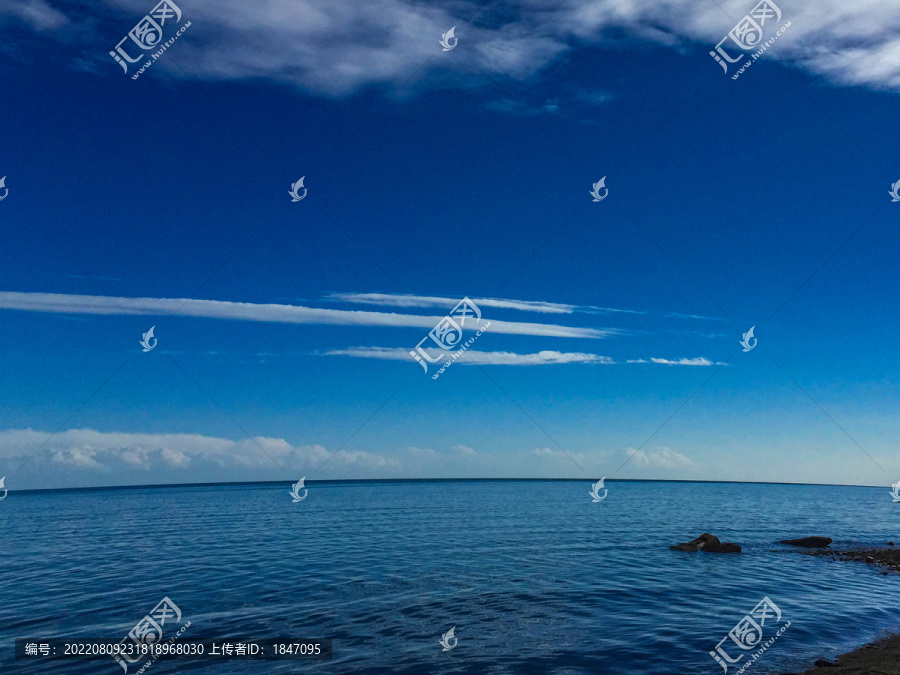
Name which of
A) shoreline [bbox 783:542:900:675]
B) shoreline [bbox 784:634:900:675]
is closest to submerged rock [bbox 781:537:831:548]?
shoreline [bbox 783:542:900:675]

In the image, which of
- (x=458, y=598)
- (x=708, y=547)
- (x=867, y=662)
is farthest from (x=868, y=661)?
(x=708, y=547)

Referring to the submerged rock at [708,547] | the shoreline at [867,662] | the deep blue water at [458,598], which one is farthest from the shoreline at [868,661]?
the submerged rock at [708,547]

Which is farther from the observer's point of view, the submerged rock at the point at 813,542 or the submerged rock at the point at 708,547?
the submerged rock at the point at 813,542

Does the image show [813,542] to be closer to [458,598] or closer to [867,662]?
[867,662]

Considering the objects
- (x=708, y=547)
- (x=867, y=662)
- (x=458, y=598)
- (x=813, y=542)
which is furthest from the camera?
(x=813, y=542)

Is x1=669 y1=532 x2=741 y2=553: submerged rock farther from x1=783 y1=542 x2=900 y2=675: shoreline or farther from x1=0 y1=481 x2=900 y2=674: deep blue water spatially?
x1=783 y1=542 x2=900 y2=675: shoreline

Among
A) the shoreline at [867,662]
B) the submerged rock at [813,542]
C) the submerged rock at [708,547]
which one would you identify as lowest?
the shoreline at [867,662]

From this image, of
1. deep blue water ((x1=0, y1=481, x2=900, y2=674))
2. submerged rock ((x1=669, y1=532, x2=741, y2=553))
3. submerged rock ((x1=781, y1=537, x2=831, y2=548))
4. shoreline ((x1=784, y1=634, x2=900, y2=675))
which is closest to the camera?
shoreline ((x1=784, y1=634, x2=900, y2=675))

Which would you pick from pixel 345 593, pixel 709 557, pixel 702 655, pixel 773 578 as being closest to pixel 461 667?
pixel 702 655

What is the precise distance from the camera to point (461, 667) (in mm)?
17109

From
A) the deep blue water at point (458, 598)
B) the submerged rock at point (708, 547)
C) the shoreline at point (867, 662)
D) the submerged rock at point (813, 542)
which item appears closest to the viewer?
the shoreline at point (867, 662)

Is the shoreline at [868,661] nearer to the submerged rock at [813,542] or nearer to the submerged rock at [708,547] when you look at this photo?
the submerged rock at [708,547]

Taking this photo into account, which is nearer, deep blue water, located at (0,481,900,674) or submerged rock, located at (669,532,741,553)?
deep blue water, located at (0,481,900,674)

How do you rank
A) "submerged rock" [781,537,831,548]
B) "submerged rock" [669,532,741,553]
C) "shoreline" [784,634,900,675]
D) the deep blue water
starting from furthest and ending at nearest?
"submerged rock" [781,537,831,548] → "submerged rock" [669,532,741,553] → the deep blue water → "shoreline" [784,634,900,675]
